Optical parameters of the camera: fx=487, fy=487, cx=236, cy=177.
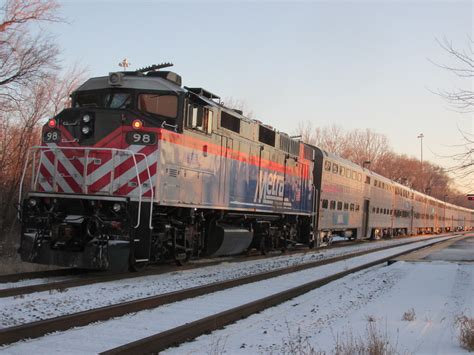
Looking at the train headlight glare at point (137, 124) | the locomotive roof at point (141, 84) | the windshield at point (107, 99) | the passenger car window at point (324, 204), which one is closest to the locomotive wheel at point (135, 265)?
the train headlight glare at point (137, 124)

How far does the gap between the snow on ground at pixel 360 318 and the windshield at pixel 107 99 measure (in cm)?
514

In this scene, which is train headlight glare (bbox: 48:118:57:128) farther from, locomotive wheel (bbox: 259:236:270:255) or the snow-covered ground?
locomotive wheel (bbox: 259:236:270:255)

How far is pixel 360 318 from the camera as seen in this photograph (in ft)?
22.1

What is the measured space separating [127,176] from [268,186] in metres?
6.16

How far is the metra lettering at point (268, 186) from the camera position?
46.0 ft

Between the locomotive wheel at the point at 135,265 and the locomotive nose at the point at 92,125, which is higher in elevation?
the locomotive nose at the point at 92,125

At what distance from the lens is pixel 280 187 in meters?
15.6

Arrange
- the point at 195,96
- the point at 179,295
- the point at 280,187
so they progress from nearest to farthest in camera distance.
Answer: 1. the point at 179,295
2. the point at 195,96
3. the point at 280,187

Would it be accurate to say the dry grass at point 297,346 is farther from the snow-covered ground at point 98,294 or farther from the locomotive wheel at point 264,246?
the locomotive wheel at point 264,246

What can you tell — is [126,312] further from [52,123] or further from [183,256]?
[52,123]

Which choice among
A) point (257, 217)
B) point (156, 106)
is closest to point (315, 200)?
point (257, 217)

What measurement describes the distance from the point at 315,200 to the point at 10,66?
13933mm

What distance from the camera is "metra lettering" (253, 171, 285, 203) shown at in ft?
46.0

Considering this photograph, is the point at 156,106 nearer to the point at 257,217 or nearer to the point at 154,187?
the point at 154,187
